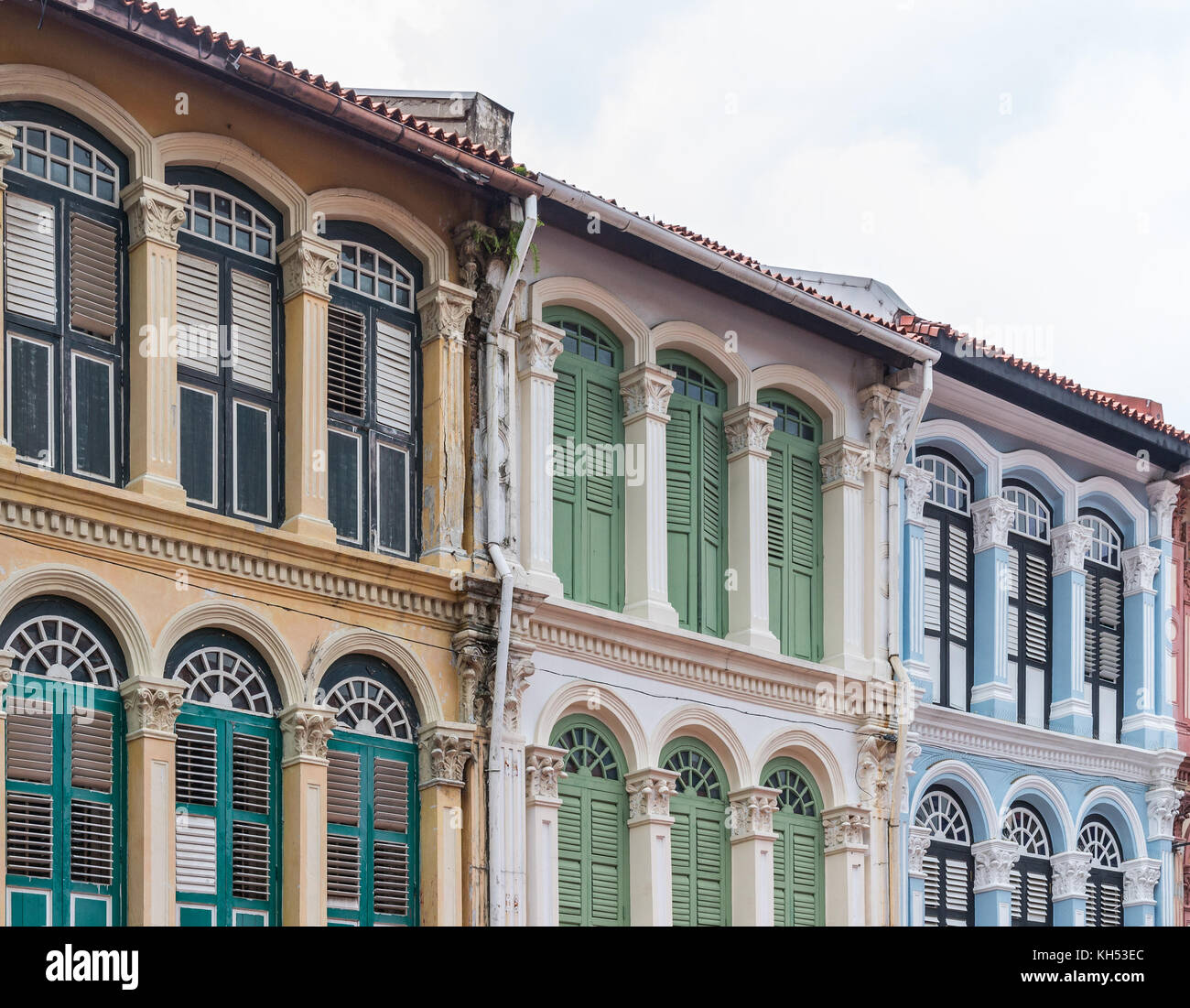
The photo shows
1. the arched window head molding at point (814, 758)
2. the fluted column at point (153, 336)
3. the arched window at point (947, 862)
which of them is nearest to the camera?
the fluted column at point (153, 336)

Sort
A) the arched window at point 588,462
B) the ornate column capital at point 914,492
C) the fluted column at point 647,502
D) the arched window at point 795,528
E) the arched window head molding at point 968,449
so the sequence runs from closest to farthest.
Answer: the arched window at point 588,462, the fluted column at point 647,502, the arched window at point 795,528, the ornate column capital at point 914,492, the arched window head molding at point 968,449

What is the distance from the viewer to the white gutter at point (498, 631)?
15.3 meters

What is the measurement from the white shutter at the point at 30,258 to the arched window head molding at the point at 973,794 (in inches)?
350

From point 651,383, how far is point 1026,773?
543 centimetres

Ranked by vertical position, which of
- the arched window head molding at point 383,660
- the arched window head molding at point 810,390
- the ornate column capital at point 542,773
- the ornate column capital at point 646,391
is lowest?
the ornate column capital at point 542,773

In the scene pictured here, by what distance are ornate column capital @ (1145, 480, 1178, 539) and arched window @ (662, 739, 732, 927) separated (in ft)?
21.6

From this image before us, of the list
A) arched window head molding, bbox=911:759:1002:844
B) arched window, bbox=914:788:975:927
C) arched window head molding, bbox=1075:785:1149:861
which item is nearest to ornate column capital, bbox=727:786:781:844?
arched window, bbox=914:788:975:927

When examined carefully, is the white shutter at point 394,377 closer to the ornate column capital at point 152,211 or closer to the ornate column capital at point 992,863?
the ornate column capital at point 152,211

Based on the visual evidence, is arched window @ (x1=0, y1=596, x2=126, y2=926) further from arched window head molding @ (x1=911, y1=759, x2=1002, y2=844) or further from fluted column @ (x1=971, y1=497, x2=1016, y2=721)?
fluted column @ (x1=971, y1=497, x2=1016, y2=721)

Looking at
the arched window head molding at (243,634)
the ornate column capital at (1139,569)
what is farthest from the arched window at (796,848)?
the ornate column capital at (1139,569)

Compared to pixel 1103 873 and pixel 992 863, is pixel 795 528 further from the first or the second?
pixel 1103 873

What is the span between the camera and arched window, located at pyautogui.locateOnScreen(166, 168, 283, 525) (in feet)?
47.8

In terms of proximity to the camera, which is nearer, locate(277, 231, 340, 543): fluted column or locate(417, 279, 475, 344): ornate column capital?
locate(277, 231, 340, 543): fluted column

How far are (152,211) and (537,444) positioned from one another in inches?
139
